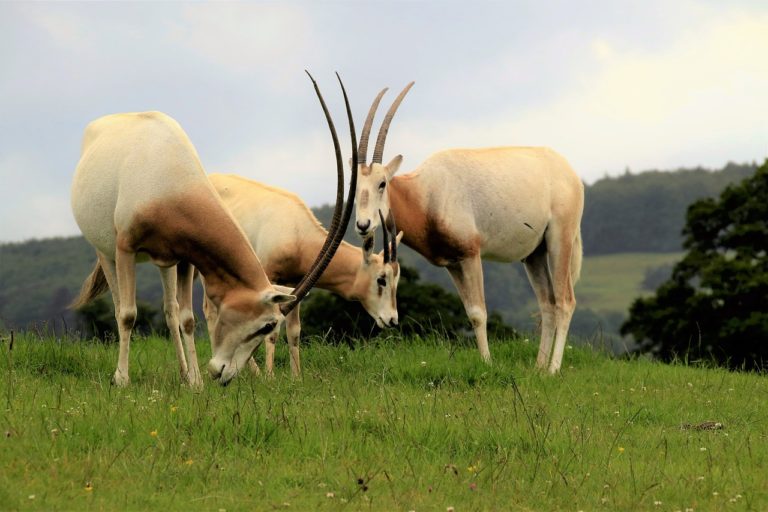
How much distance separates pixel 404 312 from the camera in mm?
35688

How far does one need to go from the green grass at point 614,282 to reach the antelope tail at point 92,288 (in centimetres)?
15101

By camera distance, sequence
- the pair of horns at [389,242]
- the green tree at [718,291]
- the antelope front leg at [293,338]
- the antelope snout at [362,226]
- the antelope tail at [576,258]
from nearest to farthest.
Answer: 1. the antelope snout at [362,226]
2. the pair of horns at [389,242]
3. the antelope front leg at [293,338]
4. the antelope tail at [576,258]
5. the green tree at [718,291]

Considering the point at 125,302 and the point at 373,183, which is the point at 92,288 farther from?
the point at 373,183

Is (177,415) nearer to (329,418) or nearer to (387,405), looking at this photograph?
(329,418)

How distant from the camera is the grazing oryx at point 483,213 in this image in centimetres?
1291

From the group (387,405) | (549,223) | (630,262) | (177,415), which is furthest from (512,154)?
(630,262)

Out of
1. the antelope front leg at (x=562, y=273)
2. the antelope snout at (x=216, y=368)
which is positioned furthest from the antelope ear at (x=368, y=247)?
the antelope snout at (x=216, y=368)

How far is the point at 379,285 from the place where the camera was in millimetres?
13727

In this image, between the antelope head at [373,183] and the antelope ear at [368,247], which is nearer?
the antelope head at [373,183]

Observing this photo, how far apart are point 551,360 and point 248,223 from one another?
4059 millimetres

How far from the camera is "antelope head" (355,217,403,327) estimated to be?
13648 millimetres

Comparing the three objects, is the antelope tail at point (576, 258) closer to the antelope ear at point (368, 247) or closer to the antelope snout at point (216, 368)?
the antelope ear at point (368, 247)

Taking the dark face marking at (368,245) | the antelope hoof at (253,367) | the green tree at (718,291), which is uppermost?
the dark face marking at (368,245)

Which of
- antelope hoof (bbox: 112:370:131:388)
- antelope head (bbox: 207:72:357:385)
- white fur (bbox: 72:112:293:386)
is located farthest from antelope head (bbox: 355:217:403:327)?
antelope hoof (bbox: 112:370:131:388)
